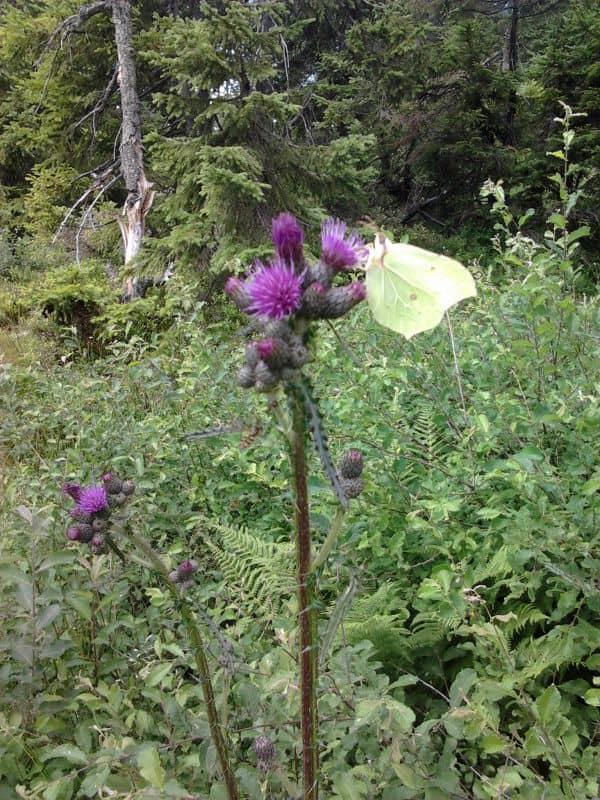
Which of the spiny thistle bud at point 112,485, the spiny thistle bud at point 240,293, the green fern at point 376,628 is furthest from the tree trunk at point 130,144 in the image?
the spiny thistle bud at point 240,293

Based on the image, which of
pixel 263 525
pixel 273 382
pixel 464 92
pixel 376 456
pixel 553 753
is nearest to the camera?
pixel 273 382

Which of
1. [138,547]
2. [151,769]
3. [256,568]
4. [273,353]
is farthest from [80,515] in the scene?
[256,568]

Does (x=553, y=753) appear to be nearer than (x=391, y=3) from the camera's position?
Yes

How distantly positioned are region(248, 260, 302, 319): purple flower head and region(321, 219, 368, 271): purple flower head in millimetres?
120

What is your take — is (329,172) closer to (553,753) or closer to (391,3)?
(391,3)

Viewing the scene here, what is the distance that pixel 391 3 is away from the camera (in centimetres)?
1030

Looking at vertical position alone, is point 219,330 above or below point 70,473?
below

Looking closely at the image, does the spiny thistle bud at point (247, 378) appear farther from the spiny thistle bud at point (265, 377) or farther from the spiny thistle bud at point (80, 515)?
the spiny thistle bud at point (80, 515)

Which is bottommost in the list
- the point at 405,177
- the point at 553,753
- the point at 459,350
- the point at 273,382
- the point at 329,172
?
the point at 405,177

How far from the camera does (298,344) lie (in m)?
0.86

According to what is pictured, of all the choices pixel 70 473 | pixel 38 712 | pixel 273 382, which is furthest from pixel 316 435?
pixel 70 473

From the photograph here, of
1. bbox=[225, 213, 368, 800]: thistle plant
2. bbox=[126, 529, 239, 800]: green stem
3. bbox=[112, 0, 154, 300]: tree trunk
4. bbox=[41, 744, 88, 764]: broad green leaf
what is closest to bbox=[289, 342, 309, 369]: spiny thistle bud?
bbox=[225, 213, 368, 800]: thistle plant

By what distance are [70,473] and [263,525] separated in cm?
112

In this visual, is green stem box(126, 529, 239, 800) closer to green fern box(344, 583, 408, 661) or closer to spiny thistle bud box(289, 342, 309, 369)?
spiny thistle bud box(289, 342, 309, 369)
